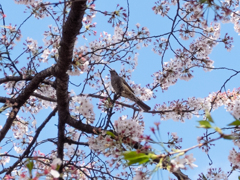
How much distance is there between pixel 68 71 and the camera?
330cm

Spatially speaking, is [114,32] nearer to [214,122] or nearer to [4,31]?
[4,31]

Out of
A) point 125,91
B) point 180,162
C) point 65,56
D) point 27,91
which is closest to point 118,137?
point 180,162

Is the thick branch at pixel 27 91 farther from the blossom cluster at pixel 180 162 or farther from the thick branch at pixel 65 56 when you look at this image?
the blossom cluster at pixel 180 162

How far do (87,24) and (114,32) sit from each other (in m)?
1.16

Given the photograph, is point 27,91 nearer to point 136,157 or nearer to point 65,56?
point 65,56

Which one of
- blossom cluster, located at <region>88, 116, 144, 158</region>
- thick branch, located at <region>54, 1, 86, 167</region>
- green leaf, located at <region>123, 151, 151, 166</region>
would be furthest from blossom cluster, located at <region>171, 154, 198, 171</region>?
thick branch, located at <region>54, 1, 86, 167</region>

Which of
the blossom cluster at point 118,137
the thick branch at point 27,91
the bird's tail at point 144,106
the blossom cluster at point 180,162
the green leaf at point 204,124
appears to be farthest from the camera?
the bird's tail at point 144,106

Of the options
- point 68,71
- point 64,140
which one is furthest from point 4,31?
point 64,140

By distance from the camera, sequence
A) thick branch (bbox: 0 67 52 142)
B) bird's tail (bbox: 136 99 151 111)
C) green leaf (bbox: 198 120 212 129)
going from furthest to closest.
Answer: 1. bird's tail (bbox: 136 99 151 111)
2. thick branch (bbox: 0 67 52 142)
3. green leaf (bbox: 198 120 212 129)

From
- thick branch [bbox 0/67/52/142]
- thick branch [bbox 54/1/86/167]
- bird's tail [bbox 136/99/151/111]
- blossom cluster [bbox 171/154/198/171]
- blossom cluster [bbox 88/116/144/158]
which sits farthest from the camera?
bird's tail [bbox 136/99/151/111]

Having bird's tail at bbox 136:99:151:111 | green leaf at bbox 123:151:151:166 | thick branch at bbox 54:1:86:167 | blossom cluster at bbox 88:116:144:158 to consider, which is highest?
thick branch at bbox 54:1:86:167

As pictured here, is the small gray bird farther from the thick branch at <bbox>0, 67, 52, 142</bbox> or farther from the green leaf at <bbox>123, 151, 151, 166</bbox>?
the green leaf at <bbox>123, 151, 151, 166</bbox>

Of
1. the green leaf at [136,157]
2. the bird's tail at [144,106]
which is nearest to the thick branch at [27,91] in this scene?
the bird's tail at [144,106]

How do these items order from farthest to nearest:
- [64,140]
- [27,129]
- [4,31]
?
[27,129], [4,31], [64,140]
